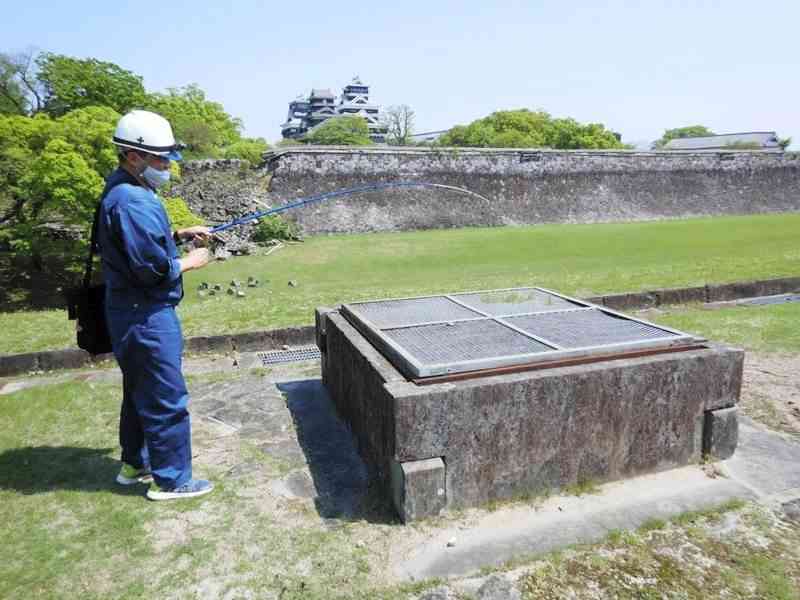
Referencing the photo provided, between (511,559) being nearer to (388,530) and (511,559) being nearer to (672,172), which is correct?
(388,530)

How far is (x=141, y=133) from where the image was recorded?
315 cm

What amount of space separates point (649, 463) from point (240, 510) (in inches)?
96.5

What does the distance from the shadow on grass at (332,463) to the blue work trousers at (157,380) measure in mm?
845

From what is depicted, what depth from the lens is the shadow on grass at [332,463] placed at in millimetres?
3201

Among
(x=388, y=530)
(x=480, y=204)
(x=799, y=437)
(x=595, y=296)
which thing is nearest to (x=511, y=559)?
(x=388, y=530)

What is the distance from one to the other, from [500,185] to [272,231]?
1087cm

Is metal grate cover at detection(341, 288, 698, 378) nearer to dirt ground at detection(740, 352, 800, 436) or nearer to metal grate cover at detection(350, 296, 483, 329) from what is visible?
metal grate cover at detection(350, 296, 483, 329)

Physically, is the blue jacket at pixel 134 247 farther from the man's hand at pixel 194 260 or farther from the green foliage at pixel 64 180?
the green foliage at pixel 64 180

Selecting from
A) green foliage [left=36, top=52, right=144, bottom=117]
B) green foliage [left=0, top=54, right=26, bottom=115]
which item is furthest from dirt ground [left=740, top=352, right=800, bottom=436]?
green foliage [left=0, top=54, right=26, bottom=115]

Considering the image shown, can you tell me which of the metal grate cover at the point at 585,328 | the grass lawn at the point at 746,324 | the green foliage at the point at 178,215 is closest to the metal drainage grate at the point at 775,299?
the grass lawn at the point at 746,324

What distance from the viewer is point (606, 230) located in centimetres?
2038

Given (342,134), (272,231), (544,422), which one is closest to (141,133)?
(544,422)

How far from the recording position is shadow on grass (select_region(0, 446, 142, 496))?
3457 millimetres

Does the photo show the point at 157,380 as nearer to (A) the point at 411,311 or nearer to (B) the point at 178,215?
(A) the point at 411,311
